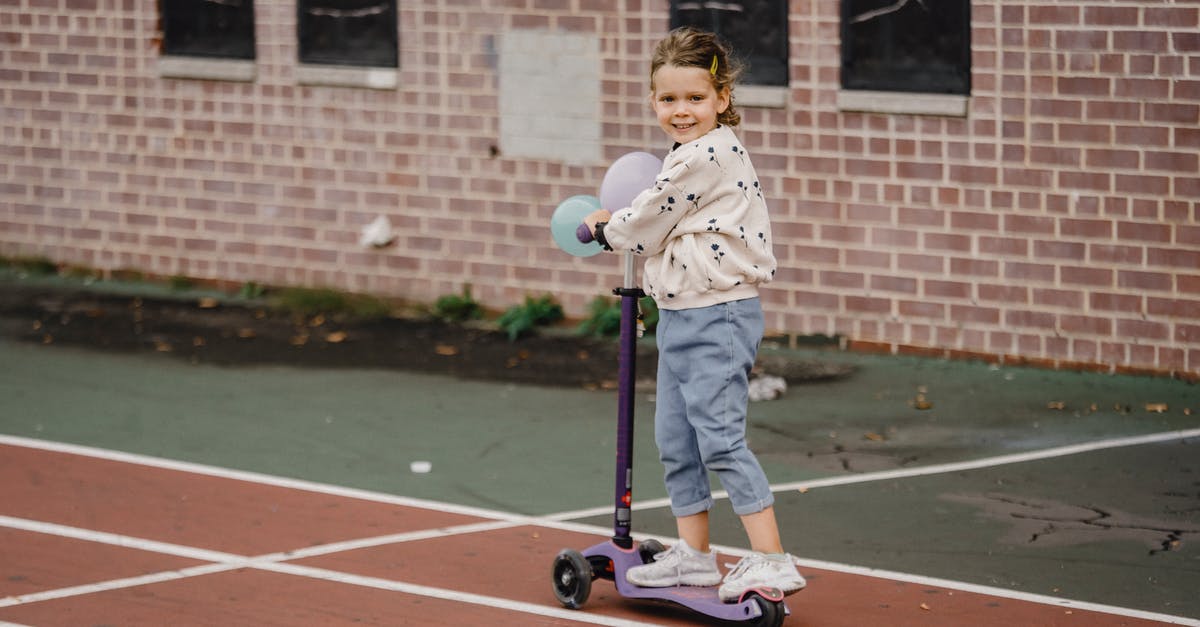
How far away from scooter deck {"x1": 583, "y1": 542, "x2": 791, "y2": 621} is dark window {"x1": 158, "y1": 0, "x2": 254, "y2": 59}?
8623 mm

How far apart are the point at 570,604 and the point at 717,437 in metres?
0.95

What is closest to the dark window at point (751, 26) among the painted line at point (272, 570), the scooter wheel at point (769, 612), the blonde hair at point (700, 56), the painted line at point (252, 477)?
the painted line at point (252, 477)

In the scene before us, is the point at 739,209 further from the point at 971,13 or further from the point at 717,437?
the point at 971,13

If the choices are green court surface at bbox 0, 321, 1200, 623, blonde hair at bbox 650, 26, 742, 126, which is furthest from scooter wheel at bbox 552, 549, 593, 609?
blonde hair at bbox 650, 26, 742, 126

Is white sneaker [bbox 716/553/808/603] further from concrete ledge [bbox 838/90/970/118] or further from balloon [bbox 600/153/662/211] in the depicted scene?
concrete ledge [bbox 838/90/970/118]

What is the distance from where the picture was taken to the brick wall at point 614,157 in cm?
1163

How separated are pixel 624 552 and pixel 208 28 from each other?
9.11m

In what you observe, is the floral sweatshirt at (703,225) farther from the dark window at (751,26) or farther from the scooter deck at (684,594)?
the dark window at (751,26)

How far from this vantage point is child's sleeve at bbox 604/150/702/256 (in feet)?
22.1

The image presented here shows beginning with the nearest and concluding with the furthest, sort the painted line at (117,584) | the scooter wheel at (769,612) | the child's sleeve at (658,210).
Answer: the scooter wheel at (769,612) < the child's sleeve at (658,210) < the painted line at (117,584)

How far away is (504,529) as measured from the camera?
28.1 feet

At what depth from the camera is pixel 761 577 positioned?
6.71 meters

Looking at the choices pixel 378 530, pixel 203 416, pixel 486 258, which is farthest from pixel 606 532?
pixel 486 258

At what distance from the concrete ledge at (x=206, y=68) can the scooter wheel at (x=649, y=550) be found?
8445 mm
